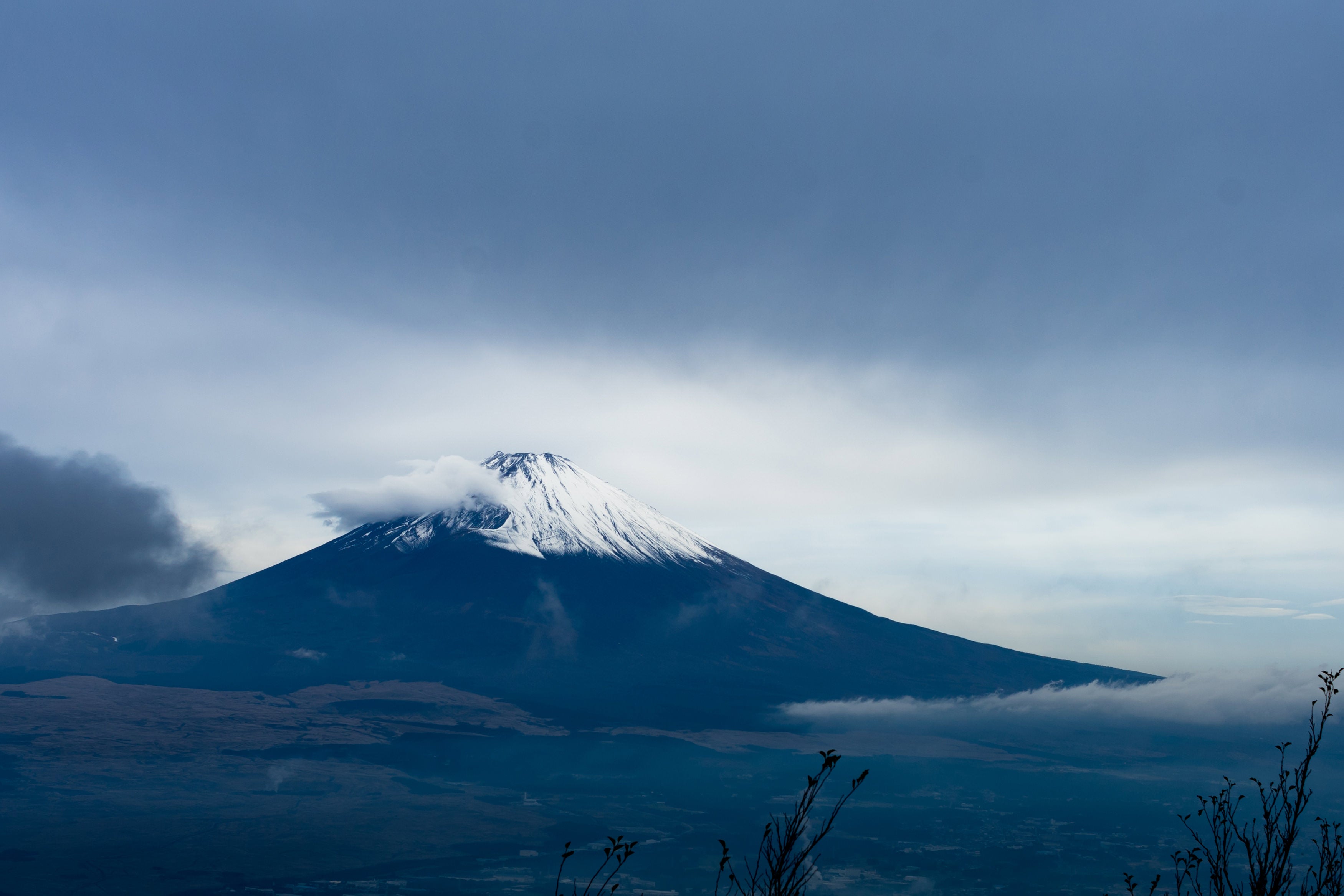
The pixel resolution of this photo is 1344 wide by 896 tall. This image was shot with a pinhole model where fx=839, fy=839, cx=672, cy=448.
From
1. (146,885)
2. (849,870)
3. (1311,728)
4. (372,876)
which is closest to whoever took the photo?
(1311,728)

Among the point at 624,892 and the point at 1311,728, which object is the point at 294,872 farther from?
the point at 1311,728

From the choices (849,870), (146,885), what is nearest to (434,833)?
(146,885)

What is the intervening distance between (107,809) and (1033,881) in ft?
680

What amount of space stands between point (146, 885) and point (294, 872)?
2456cm

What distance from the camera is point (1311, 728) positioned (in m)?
9.90

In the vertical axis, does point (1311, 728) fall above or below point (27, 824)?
above

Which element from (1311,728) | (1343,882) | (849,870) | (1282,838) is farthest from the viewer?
(849,870)

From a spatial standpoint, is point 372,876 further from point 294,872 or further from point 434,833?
point 434,833

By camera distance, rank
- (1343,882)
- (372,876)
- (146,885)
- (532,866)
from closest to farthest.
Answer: (1343,882)
(146,885)
(372,876)
(532,866)

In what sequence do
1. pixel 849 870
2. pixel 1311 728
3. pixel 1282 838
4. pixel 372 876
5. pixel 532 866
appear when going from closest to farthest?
1. pixel 1282 838
2. pixel 1311 728
3. pixel 372 876
4. pixel 532 866
5. pixel 849 870

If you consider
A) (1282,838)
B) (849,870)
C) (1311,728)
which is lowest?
(849,870)

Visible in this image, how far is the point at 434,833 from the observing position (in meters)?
A: 192

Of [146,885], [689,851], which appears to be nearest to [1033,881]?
[689,851]

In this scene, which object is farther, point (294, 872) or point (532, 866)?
point (532, 866)
